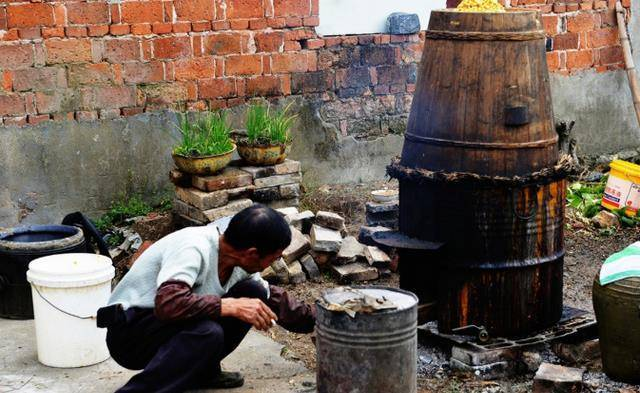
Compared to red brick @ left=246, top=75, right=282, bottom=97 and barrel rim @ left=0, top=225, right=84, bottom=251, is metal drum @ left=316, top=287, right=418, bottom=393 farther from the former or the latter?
red brick @ left=246, top=75, right=282, bottom=97

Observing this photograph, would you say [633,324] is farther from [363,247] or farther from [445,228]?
[363,247]

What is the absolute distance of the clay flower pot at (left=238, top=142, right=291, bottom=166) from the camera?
7.57 metres

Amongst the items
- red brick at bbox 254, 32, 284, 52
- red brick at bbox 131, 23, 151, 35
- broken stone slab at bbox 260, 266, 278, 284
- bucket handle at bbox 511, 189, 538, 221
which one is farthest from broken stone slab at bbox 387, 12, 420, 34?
Result: bucket handle at bbox 511, 189, 538, 221

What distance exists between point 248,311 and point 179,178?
123 inches

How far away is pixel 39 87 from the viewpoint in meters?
7.19

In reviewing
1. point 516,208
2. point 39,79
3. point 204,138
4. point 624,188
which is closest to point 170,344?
point 516,208

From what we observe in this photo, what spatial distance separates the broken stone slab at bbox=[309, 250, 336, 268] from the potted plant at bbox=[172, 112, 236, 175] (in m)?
1.05

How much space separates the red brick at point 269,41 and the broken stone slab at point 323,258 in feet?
6.69

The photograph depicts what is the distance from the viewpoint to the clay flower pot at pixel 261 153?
757 cm

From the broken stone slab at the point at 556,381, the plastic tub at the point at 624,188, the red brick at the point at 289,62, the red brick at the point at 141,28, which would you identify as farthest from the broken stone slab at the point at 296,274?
the plastic tub at the point at 624,188

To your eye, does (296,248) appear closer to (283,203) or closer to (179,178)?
(283,203)

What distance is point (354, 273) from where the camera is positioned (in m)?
7.01

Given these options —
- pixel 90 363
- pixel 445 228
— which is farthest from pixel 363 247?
pixel 90 363

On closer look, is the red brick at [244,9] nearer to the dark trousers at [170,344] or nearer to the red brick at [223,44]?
the red brick at [223,44]
